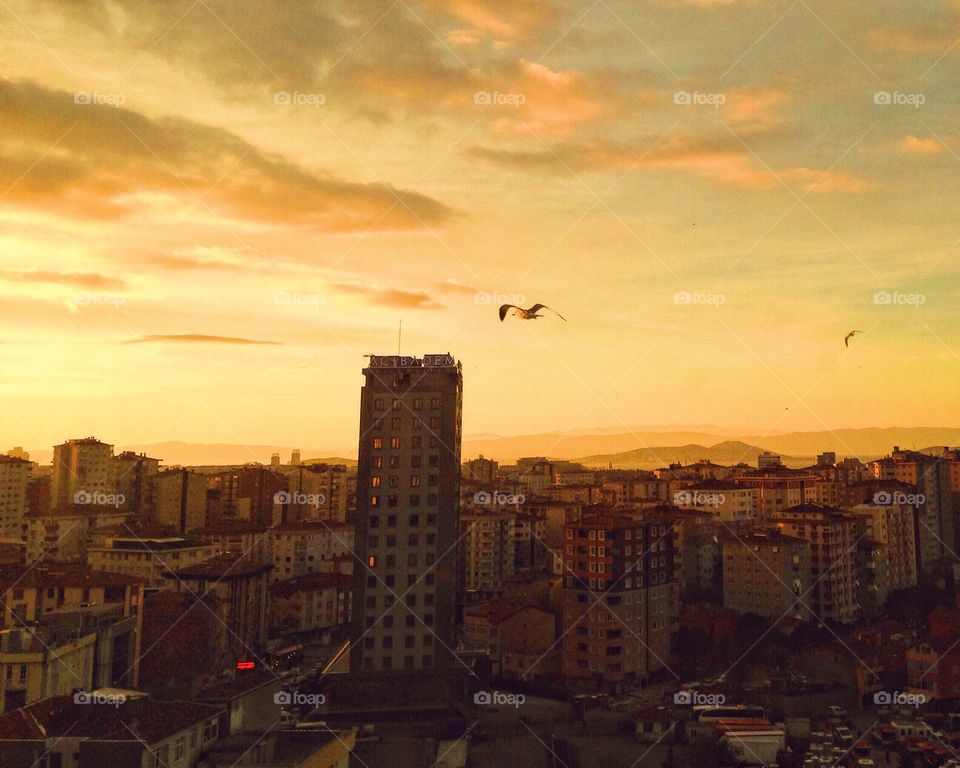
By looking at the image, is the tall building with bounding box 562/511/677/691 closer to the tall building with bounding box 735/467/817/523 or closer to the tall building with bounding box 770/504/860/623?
the tall building with bounding box 770/504/860/623

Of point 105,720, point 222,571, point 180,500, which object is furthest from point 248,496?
point 105,720

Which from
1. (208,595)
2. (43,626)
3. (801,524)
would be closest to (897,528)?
(801,524)

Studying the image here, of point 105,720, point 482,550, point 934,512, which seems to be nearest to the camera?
point 105,720

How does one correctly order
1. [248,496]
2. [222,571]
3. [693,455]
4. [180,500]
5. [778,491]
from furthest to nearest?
1. [693,455]
2. [248,496]
3. [180,500]
4. [778,491]
5. [222,571]

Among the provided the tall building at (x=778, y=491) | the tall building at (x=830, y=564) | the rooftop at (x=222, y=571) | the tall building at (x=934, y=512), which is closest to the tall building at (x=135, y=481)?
the rooftop at (x=222, y=571)

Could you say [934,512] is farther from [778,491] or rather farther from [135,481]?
[135,481]

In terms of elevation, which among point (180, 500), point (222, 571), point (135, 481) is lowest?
point (222, 571)

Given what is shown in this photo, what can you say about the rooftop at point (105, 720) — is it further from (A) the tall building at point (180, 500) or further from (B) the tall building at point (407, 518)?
(A) the tall building at point (180, 500)
